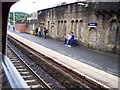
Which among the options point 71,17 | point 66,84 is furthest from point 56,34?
point 66,84

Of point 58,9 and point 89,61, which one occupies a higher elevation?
point 58,9

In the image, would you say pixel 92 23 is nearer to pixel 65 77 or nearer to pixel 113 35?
pixel 113 35

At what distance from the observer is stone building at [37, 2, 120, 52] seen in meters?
14.9

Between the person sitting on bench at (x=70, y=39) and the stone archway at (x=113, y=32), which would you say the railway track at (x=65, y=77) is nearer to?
the stone archway at (x=113, y=32)

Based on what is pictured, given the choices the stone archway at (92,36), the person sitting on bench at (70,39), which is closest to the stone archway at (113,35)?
the stone archway at (92,36)

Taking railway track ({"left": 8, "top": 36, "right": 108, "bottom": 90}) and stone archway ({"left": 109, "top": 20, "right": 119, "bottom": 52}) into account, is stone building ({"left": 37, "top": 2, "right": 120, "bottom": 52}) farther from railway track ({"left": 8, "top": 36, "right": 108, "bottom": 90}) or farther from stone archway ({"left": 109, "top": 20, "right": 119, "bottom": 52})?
railway track ({"left": 8, "top": 36, "right": 108, "bottom": 90})

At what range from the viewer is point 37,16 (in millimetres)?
34406

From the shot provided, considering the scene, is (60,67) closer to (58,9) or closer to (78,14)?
(78,14)

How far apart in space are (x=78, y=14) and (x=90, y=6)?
2330mm

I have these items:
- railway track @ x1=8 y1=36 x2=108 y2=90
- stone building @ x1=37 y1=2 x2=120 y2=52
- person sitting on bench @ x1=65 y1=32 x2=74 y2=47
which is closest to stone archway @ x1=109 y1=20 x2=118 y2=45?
stone building @ x1=37 y1=2 x2=120 y2=52

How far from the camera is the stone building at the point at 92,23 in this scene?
48.9 ft

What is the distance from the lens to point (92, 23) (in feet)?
56.2

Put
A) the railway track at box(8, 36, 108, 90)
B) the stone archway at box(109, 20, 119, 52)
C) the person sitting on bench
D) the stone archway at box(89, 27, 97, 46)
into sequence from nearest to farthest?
the railway track at box(8, 36, 108, 90)
the stone archway at box(109, 20, 119, 52)
the stone archway at box(89, 27, 97, 46)
the person sitting on bench

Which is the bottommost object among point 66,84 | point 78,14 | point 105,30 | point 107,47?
point 66,84
